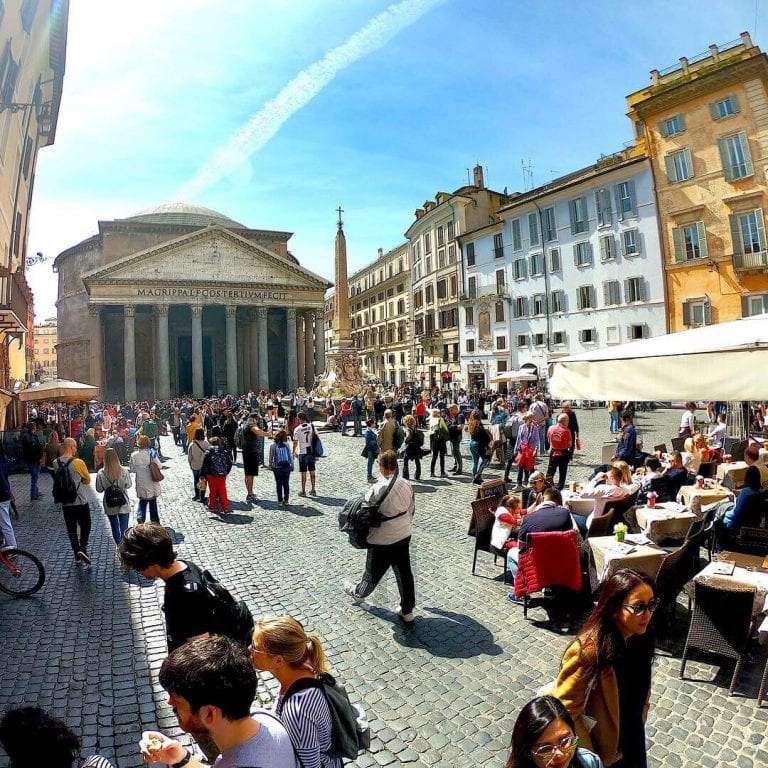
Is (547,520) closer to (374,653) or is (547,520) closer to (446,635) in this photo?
(446,635)

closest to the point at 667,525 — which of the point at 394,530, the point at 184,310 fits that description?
the point at 394,530

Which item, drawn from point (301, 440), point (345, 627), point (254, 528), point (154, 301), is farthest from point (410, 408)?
point (154, 301)

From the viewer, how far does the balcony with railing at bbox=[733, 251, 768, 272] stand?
2106 cm

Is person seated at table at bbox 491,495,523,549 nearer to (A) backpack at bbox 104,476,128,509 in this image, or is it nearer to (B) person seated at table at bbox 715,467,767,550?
(B) person seated at table at bbox 715,467,767,550

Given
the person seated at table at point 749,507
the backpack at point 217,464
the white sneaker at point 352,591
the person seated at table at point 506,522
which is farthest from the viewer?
the backpack at point 217,464

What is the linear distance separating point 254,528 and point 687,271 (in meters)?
23.2

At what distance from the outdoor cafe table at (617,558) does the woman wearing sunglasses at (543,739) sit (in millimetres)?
2639

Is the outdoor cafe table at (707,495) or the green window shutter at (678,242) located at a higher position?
the green window shutter at (678,242)

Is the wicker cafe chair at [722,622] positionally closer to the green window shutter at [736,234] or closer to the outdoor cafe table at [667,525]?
the outdoor cafe table at [667,525]

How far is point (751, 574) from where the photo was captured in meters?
4.02

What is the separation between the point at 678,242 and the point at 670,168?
3.36m

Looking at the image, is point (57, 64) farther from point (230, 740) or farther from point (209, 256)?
point (230, 740)

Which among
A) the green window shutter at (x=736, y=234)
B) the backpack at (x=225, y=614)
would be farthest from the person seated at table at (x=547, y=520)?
the green window shutter at (x=736, y=234)

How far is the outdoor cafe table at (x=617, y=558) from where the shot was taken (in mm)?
4289
